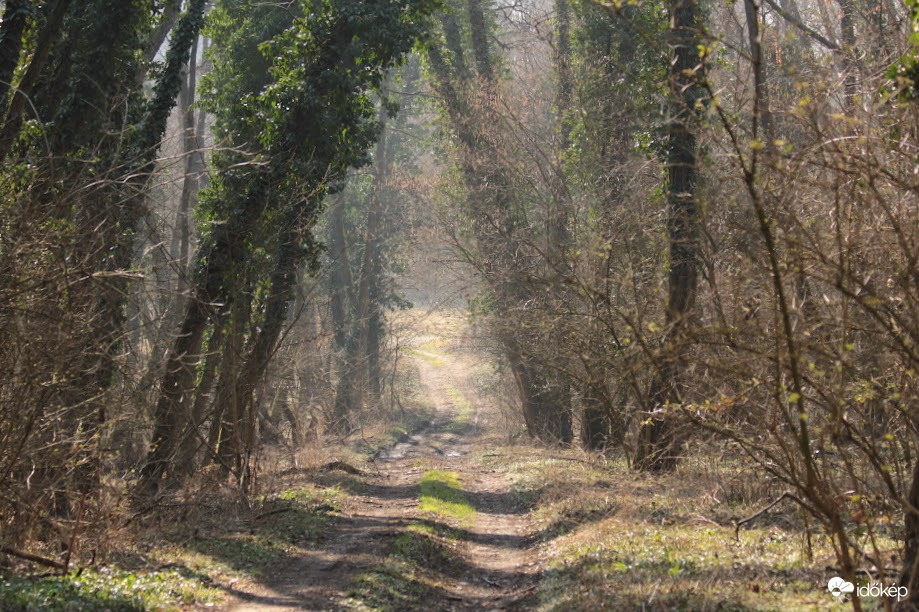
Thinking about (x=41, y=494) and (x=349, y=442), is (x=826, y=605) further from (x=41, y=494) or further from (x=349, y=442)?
(x=349, y=442)

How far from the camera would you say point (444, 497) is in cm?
1856

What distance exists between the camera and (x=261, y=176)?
57.7 feet

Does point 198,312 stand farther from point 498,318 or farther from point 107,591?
point 498,318

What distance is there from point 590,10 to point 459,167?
602 cm

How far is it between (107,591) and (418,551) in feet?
15.5

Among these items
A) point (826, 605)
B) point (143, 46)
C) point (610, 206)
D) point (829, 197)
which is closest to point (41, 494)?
point (826, 605)

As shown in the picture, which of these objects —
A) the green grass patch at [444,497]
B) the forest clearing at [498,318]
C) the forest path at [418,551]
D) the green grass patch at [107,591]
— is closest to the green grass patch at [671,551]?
the forest clearing at [498,318]

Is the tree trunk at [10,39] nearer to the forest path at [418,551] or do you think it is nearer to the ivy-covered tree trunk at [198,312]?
the ivy-covered tree trunk at [198,312]

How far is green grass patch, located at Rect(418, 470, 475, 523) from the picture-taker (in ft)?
54.7

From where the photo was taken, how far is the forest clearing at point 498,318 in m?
7.12

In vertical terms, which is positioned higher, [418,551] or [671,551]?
[671,551]

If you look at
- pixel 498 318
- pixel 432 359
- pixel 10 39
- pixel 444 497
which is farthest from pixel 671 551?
pixel 432 359

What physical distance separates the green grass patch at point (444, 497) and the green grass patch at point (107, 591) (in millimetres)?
6812

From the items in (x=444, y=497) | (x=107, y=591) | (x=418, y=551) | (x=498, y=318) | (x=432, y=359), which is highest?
(x=498, y=318)
